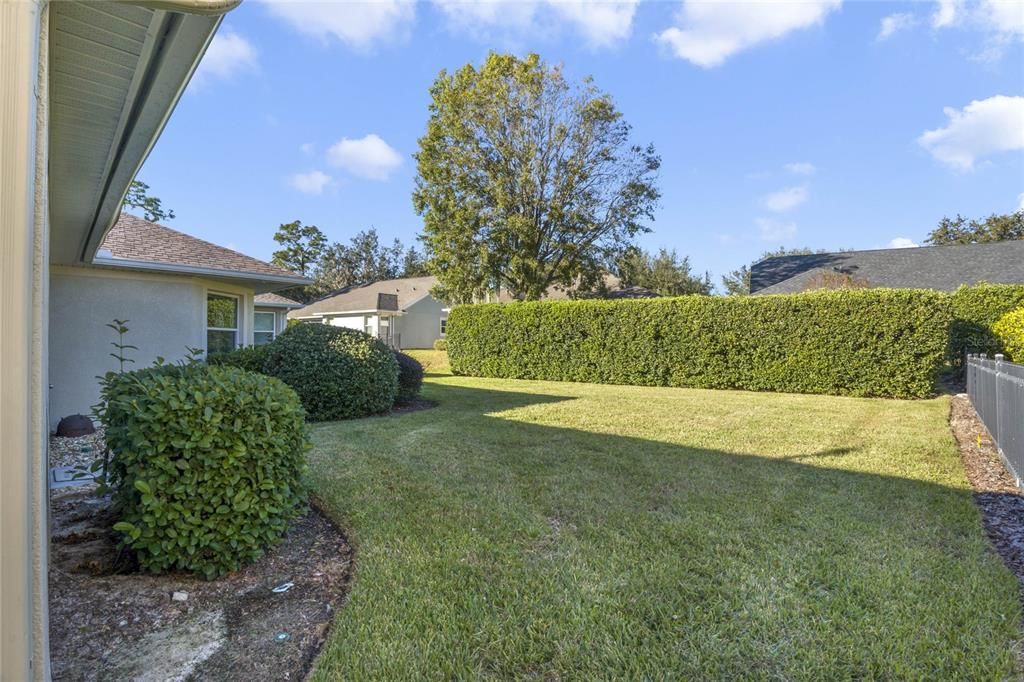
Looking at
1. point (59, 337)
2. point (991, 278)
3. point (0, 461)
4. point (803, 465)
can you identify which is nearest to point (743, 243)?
point (991, 278)

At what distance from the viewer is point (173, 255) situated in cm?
861

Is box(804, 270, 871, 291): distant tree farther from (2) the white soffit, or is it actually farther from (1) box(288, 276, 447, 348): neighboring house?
(2) the white soffit

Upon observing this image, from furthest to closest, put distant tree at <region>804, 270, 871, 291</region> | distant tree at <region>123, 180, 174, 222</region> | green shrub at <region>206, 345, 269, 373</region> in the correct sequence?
distant tree at <region>123, 180, 174, 222</region>
distant tree at <region>804, 270, 871, 291</region>
green shrub at <region>206, 345, 269, 373</region>

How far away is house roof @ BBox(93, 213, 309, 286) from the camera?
7.94 meters

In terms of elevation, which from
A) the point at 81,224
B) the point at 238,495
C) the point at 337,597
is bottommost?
the point at 337,597

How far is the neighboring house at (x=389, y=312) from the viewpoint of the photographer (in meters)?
30.0

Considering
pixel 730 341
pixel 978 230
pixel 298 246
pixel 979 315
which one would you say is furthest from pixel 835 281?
pixel 298 246

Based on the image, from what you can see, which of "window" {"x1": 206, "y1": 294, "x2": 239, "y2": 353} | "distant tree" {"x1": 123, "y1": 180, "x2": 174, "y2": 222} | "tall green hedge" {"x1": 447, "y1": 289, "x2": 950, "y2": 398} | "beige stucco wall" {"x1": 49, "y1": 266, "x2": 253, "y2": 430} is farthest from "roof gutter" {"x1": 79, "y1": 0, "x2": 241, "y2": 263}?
"distant tree" {"x1": 123, "y1": 180, "x2": 174, "y2": 222}

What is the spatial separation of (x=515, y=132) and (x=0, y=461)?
2362cm

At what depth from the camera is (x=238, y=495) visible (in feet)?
9.61

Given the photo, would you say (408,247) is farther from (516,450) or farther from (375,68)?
(516,450)

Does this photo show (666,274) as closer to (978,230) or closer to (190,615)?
(978,230)

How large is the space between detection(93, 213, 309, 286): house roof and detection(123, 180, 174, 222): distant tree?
55.9 ft

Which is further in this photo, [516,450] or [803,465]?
[516,450]
